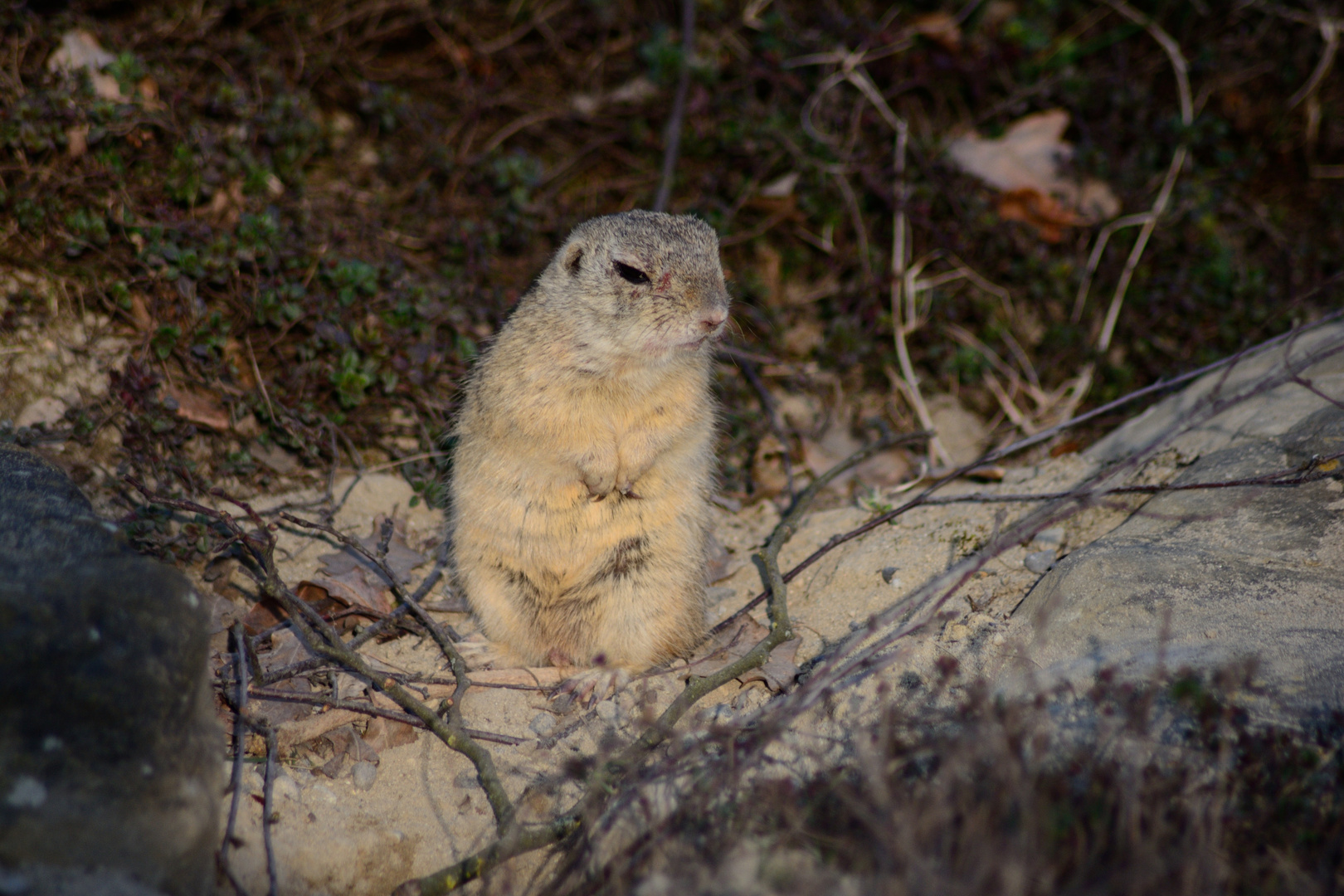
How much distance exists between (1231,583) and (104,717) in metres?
3.42

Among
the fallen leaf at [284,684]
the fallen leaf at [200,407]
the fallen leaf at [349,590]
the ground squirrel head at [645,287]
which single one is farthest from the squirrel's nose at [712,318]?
the fallen leaf at [200,407]

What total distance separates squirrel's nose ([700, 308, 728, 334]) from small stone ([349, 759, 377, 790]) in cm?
204

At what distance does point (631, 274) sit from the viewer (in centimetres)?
367

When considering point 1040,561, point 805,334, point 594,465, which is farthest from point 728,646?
point 805,334

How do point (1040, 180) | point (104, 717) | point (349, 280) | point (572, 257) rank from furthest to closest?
point (1040, 180), point (349, 280), point (572, 257), point (104, 717)

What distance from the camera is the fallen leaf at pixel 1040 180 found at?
A: 559 centimetres

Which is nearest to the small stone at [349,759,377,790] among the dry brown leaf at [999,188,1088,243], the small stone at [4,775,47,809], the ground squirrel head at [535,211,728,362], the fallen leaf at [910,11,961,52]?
the small stone at [4,775,47,809]

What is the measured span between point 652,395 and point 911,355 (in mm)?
2397

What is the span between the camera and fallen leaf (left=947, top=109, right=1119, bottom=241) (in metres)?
5.59

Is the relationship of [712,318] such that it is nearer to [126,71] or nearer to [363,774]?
[363,774]

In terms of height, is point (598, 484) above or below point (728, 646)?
above

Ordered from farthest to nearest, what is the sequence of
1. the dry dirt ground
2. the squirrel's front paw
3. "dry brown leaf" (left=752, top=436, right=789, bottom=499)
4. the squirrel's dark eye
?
1. "dry brown leaf" (left=752, top=436, right=789, bottom=499)
2. the squirrel's front paw
3. the squirrel's dark eye
4. the dry dirt ground

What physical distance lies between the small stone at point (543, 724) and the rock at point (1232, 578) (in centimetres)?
180

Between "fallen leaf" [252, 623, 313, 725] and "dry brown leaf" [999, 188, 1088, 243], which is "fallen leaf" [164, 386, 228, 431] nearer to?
"fallen leaf" [252, 623, 313, 725]
